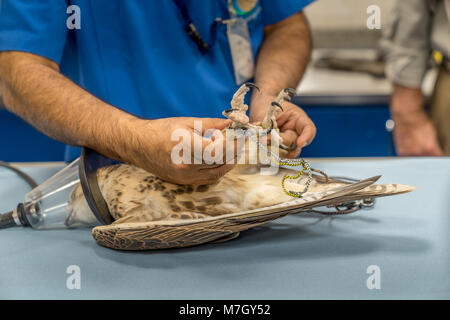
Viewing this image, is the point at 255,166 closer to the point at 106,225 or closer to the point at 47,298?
the point at 106,225

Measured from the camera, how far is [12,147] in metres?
1.33

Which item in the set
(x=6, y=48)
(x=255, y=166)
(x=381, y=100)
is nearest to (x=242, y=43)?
(x=255, y=166)

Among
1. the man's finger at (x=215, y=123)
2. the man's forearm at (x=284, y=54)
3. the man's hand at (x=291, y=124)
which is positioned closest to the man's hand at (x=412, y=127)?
the man's forearm at (x=284, y=54)

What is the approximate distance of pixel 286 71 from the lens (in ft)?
3.43

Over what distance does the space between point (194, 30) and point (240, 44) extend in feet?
0.37

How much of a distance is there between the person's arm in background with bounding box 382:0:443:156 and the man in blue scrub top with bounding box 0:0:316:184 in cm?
70

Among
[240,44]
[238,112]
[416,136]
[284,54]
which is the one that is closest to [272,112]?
[238,112]

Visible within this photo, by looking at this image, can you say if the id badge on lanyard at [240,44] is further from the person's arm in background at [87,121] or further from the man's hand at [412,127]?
the man's hand at [412,127]

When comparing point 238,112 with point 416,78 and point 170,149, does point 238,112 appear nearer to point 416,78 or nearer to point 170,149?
point 170,149

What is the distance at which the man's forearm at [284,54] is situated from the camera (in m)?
0.97

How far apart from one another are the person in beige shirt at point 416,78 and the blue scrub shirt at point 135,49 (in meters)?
0.71

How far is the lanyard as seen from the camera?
2.85 ft

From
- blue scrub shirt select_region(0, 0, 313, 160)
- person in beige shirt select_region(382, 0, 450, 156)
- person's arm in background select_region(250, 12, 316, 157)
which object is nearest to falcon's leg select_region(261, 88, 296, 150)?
person's arm in background select_region(250, 12, 316, 157)
